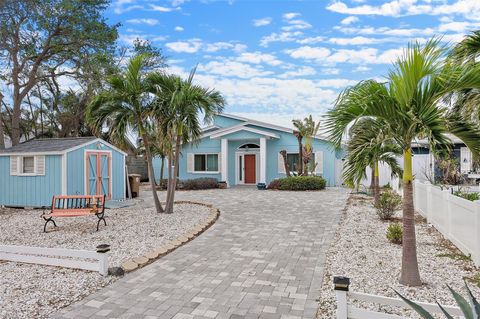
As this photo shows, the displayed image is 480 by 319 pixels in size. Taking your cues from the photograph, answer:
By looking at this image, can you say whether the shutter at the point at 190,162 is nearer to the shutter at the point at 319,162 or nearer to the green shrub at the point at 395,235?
the shutter at the point at 319,162

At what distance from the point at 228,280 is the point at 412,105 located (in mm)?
3371

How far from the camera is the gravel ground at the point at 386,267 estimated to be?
14.0 feet

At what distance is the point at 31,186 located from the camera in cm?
1295

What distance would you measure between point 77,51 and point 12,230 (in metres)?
9.57

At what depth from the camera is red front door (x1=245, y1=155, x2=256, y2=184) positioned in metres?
22.9

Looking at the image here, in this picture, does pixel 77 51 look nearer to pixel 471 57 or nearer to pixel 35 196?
pixel 35 196

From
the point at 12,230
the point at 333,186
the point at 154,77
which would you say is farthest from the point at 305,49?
the point at 12,230

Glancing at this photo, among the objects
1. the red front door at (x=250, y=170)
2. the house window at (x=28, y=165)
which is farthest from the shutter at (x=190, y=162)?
the house window at (x=28, y=165)

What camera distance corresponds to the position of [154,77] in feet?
33.4

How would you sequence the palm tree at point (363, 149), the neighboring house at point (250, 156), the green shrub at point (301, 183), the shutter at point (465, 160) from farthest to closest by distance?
the shutter at point (465, 160) < the neighboring house at point (250, 156) < the green shrub at point (301, 183) < the palm tree at point (363, 149)

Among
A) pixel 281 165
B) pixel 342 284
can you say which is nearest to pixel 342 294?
pixel 342 284

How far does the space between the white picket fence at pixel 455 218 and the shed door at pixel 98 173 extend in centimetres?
1159

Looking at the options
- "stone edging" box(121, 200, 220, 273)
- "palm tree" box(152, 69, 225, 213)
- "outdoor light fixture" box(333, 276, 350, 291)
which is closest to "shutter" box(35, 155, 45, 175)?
"palm tree" box(152, 69, 225, 213)

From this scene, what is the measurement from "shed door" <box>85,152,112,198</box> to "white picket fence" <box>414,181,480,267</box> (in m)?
11.6
